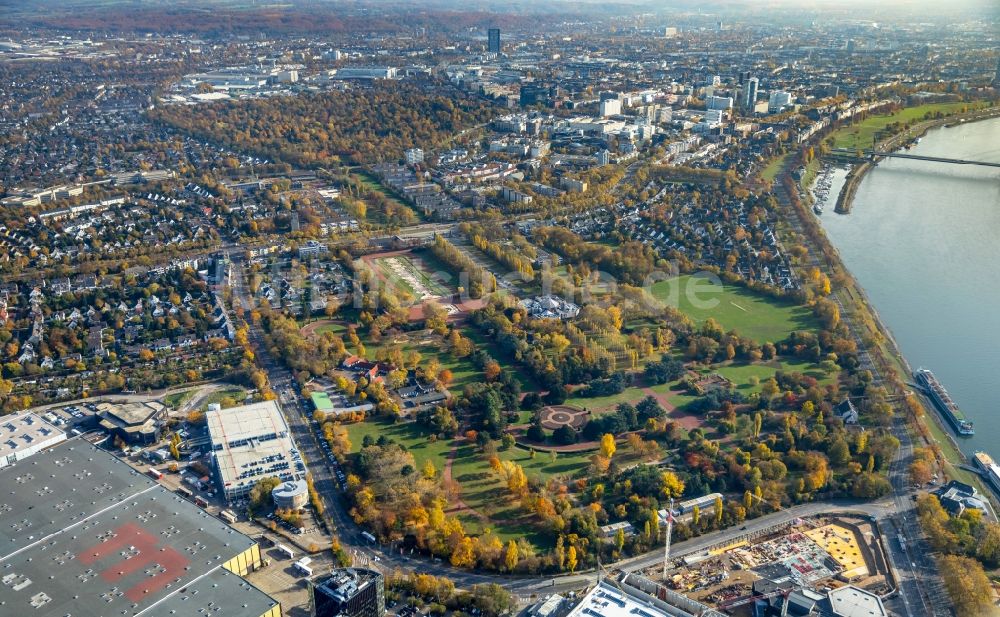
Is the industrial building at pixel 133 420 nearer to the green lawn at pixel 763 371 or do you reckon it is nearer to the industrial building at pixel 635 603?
the industrial building at pixel 635 603

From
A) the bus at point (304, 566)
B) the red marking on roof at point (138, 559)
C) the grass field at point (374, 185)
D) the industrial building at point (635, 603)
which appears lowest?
the bus at point (304, 566)

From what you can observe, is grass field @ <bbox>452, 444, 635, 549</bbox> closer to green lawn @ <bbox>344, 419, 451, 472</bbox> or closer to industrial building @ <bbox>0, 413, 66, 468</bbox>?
green lawn @ <bbox>344, 419, 451, 472</bbox>


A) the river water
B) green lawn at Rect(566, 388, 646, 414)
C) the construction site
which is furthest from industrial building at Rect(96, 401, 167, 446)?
the river water

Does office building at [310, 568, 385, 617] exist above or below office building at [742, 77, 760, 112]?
below

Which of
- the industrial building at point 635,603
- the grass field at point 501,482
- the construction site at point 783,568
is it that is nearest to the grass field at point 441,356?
the grass field at point 501,482

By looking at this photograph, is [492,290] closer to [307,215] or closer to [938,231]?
[307,215]

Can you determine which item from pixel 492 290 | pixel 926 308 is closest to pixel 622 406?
pixel 492 290

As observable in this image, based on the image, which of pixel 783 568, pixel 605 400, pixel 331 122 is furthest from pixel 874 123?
pixel 783 568
